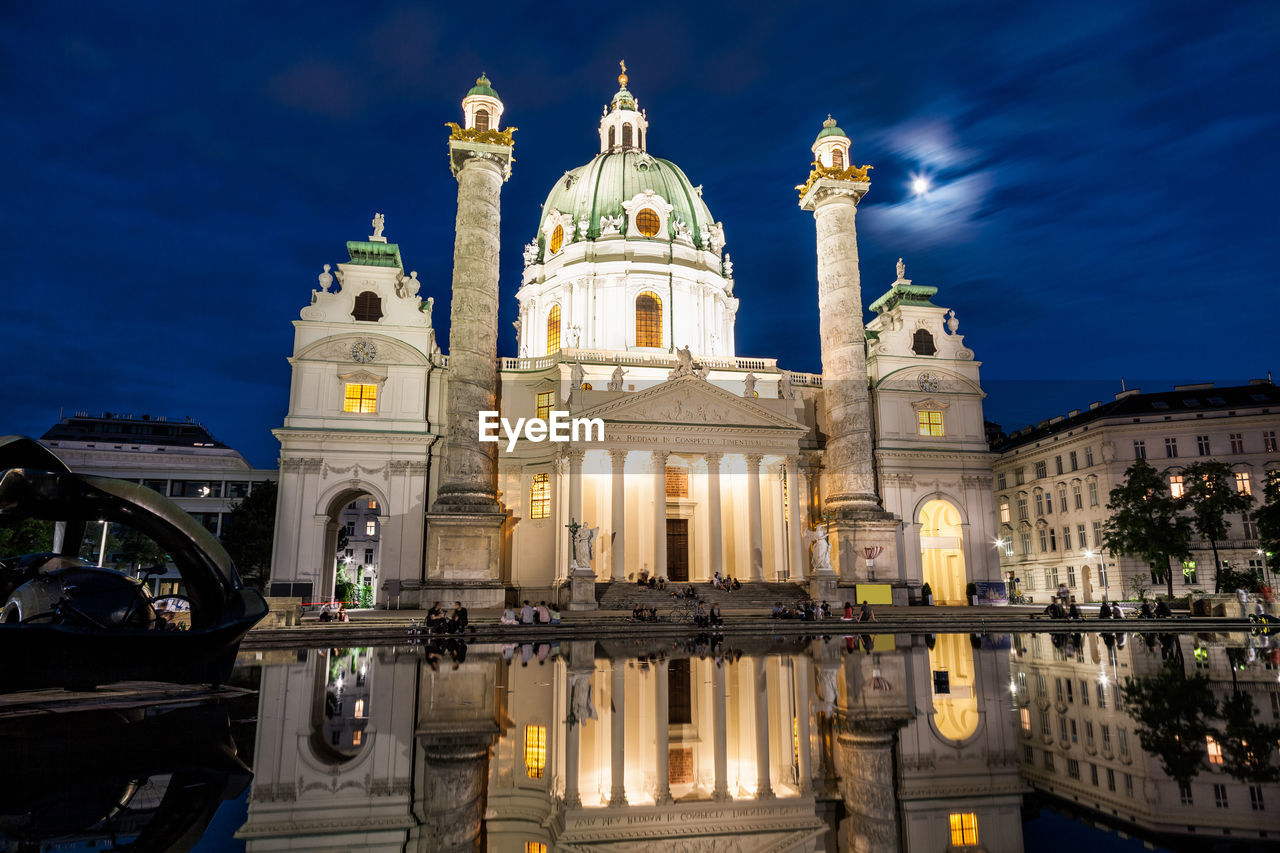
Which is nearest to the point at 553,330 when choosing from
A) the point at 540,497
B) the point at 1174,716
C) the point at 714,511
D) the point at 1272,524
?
the point at 540,497

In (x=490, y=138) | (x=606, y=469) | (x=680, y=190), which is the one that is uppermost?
(x=680, y=190)

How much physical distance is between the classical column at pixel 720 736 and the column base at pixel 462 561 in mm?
22113

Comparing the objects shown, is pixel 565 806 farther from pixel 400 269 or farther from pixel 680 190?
pixel 680 190

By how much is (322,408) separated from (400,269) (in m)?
8.97

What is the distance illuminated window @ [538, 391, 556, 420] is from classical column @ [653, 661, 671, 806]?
103 ft

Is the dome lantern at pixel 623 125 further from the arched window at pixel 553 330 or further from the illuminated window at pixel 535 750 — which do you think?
the illuminated window at pixel 535 750

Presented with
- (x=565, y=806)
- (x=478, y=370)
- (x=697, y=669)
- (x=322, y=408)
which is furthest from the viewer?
(x=322, y=408)

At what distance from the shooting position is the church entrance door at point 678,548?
146ft

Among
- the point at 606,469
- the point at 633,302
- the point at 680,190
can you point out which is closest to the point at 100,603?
the point at 606,469

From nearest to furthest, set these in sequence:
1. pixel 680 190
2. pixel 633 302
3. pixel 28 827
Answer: pixel 28 827 → pixel 633 302 → pixel 680 190

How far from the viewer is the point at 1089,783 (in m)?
7.44

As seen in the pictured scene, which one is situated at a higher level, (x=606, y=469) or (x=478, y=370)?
(x=478, y=370)

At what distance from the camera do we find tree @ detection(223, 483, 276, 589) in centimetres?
5159

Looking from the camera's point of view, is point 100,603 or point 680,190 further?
point 680,190
